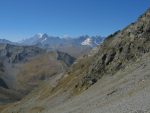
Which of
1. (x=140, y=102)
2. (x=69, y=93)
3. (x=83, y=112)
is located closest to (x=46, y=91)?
(x=69, y=93)

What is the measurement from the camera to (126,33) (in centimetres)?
11844

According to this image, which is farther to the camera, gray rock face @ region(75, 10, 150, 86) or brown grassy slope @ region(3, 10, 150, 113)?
gray rock face @ region(75, 10, 150, 86)

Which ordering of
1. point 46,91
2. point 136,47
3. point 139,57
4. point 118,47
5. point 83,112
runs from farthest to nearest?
point 46,91 → point 118,47 → point 136,47 → point 139,57 → point 83,112

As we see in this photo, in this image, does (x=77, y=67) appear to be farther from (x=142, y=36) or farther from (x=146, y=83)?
(x=146, y=83)

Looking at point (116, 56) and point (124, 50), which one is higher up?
point (124, 50)

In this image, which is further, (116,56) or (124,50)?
(124,50)

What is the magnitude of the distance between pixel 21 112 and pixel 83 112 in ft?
185

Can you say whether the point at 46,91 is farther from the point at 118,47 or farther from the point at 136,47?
the point at 136,47

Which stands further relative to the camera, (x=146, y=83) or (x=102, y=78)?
(x=102, y=78)

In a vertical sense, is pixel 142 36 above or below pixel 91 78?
above

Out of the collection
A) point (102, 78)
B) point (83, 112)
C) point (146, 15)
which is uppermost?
point (146, 15)

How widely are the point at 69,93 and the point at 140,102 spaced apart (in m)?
62.1

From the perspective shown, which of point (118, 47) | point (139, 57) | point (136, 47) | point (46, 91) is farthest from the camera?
point (46, 91)

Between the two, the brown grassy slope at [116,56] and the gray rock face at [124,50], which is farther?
the gray rock face at [124,50]
